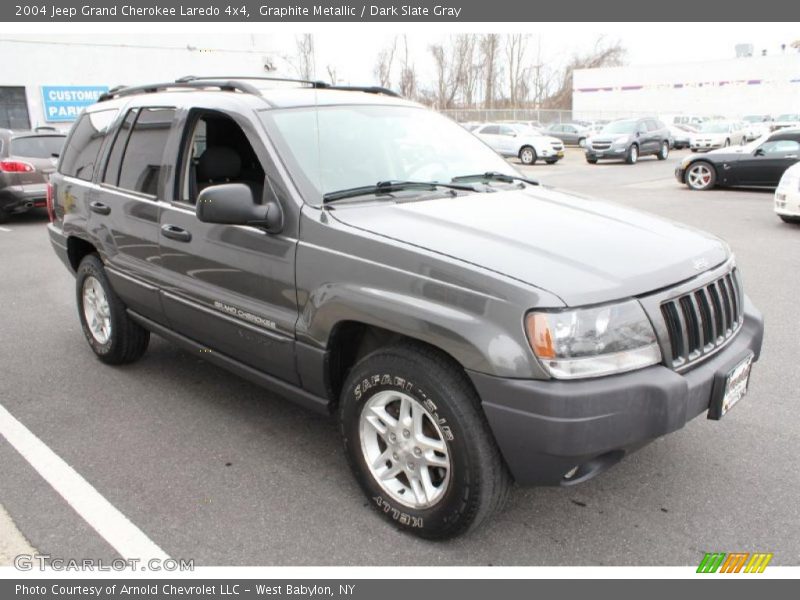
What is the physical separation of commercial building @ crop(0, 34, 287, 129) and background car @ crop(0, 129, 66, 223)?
40.3 ft

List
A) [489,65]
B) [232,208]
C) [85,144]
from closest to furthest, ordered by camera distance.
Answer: [232,208] < [85,144] < [489,65]

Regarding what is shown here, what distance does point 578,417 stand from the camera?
8.00ft

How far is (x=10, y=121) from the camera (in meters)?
24.5

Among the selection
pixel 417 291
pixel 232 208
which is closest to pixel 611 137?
pixel 232 208

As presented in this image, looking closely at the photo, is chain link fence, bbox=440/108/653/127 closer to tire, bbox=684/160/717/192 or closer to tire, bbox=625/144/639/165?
tire, bbox=625/144/639/165

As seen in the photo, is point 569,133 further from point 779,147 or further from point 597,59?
point 597,59

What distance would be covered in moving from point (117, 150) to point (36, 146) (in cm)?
872

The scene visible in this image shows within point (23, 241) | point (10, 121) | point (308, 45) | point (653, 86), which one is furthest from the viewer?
point (653, 86)

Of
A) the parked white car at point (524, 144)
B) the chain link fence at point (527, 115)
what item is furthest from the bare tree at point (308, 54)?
the chain link fence at point (527, 115)

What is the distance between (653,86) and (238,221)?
61.8m

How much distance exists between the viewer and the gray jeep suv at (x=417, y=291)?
98.9 inches

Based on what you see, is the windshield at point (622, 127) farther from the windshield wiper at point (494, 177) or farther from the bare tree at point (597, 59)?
the bare tree at point (597, 59)
